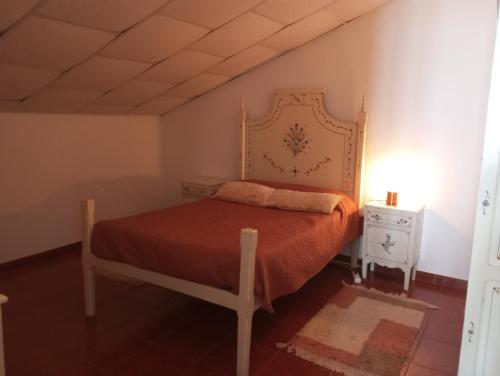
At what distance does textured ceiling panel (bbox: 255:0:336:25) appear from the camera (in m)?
2.72

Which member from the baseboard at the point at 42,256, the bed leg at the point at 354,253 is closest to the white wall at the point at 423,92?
the bed leg at the point at 354,253

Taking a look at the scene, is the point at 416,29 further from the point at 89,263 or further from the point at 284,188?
the point at 89,263

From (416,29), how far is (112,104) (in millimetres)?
2680

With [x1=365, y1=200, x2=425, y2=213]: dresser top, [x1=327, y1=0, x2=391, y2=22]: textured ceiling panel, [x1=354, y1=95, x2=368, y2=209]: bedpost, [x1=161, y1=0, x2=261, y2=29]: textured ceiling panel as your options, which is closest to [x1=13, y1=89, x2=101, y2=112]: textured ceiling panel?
[x1=161, y1=0, x2=261, y2=29]: textured ceiling panel

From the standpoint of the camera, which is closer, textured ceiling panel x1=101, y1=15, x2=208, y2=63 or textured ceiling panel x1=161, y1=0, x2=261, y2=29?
textured ceiling panel x1=161, y1=0, x2=261, y2=29

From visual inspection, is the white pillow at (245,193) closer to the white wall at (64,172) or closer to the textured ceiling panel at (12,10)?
the white wall at (64,172)

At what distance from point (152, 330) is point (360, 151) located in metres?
2.15

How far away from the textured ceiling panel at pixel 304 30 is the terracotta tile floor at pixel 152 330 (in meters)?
2.02

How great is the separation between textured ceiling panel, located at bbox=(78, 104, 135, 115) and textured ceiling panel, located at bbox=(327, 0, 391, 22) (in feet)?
7.03

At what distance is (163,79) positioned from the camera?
11.6ft

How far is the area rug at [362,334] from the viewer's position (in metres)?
2.23

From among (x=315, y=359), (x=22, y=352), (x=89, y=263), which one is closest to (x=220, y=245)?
(x=315, y=359)

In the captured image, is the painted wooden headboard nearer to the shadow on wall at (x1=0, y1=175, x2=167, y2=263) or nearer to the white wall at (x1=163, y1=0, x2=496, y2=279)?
the white wall at (x1=163, y1=0, x2=496, y2=279)

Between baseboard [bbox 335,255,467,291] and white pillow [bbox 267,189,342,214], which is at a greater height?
white pillow [bbox 267,189,342,214]
